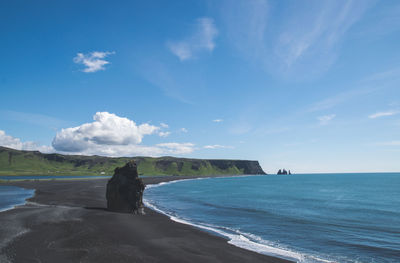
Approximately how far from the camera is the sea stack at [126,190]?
40.1 meters

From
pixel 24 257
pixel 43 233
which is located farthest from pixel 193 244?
pixel 43 233

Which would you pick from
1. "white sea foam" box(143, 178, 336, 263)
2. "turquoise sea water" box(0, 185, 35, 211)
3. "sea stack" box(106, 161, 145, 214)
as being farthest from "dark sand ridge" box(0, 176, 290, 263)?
"turquoise sea water" box(0, 185, 35, 211)

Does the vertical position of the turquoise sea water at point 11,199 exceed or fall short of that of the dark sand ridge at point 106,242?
it falls short

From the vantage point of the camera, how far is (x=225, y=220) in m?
41.3

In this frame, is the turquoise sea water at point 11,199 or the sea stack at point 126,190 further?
the turquoise sea water at point 11,199

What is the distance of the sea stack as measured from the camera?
40.1 meters

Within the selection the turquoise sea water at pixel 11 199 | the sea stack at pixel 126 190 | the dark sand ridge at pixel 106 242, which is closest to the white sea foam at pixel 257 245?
the dark sand ridge at pixel 106 242

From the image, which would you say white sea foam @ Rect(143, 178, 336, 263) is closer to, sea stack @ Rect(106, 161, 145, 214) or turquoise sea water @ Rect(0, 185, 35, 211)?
sea stack @ Rect(106, 161, 145, 214)

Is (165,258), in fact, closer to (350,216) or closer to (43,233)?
(43,233)

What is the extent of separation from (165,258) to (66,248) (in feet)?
30.9

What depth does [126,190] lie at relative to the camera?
133 ft

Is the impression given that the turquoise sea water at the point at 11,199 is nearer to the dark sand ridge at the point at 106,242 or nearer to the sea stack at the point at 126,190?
the dark sand ridge at the point at 106,242

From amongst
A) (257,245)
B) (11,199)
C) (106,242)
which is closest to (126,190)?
(106,242)

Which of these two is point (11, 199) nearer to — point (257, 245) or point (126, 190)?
point (126, 190)
